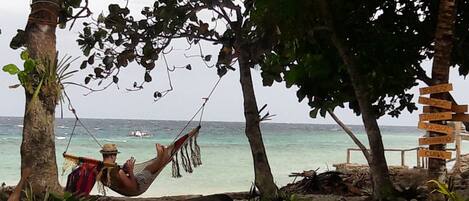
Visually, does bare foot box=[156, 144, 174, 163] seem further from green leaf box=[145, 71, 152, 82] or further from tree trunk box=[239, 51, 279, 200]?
green leaf box=[145, 71, 152, 82]

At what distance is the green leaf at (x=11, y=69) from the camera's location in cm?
398

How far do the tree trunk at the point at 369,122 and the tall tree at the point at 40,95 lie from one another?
6.33 feet

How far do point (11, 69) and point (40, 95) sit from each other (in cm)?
26

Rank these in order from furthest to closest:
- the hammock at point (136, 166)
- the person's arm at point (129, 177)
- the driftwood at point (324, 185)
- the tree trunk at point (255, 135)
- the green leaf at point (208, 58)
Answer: the green leaf at point (208, 58) < the driftwood at point (324, 185) < the tree trunk at point (255, 135) < the person's arm at point (129, 177) < the hammock at point (136, 166)

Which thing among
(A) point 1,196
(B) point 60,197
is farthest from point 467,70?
(A) point 1,196

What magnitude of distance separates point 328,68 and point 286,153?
23522 millimetres

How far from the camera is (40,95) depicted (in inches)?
163

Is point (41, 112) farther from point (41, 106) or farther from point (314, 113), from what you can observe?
point (314, 113)

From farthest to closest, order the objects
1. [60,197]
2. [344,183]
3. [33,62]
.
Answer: [344,183]
[33,62]
[60,197]

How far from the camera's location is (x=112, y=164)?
4438mm

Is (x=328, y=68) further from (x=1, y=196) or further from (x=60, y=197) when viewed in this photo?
(x=1, y=196)

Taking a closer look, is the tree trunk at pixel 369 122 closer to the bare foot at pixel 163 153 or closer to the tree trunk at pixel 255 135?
the tree trunk at pixel 255 135

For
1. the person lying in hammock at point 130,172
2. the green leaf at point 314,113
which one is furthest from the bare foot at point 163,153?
the green leaf at point 314,113

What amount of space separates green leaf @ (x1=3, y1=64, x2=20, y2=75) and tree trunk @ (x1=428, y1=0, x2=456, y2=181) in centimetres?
270
